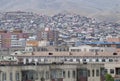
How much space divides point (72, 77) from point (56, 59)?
17.8 metres

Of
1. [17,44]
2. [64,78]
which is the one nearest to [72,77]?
[64,78]

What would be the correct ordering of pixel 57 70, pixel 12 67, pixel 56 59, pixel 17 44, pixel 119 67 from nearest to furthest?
1. pixel 12 67
2. pixel 57 70
3. pixel 119 67
4. pixel 56 59
5. pixel 17 44

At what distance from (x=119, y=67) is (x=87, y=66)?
302 inches

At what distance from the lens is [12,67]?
174 feet

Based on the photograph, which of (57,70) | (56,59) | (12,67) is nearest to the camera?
(12,67)

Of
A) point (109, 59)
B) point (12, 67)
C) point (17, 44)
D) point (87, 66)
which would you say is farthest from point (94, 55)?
point (17, 44)

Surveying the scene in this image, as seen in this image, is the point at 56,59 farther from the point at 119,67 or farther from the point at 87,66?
the point at 87,66

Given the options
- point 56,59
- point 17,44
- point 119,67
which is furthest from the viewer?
point 17,44

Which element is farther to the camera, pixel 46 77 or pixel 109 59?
pixel 109 59

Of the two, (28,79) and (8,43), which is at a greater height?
(28,79)

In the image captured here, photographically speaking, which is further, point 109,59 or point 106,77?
point 109,59

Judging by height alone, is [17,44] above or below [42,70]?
below

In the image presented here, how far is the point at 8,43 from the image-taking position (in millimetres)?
184125

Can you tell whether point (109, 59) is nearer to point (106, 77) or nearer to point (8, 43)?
point (106, 77)
